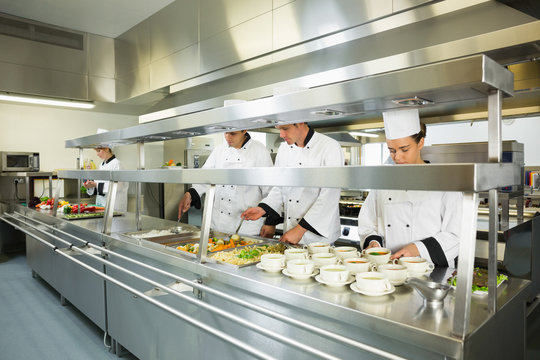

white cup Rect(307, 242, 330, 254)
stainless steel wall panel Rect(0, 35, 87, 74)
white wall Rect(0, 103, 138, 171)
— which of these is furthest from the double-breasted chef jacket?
white wall Rect(0, 103, 138, 171)

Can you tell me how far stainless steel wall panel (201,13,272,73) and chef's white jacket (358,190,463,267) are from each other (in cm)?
211

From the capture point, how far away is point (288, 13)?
3418mm

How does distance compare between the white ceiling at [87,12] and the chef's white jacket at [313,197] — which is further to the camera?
the white ceiling at [87,12]

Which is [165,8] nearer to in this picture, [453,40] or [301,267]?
[453,40]

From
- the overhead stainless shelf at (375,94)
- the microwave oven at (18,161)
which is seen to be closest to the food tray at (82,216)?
the overhead stainless shelf at (375,94)

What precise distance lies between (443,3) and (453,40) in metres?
0.25

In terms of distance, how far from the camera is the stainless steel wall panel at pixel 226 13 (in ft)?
12.3

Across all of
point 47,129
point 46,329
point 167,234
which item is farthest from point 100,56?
point 167,234

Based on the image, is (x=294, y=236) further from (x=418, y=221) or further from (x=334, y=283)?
(x=334, y=283)

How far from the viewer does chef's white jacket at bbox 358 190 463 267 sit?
1.76m

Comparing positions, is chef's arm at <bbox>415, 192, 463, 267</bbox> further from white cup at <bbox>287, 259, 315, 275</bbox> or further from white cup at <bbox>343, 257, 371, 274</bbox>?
white cup at <bbox>287, 259, 315, 275</bbox>

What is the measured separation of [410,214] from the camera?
2021 millimetres

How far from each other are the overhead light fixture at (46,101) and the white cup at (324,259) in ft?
18.7

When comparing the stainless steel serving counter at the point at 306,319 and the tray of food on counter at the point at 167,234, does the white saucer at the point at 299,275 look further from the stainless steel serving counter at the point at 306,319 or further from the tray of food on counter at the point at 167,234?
the tray of food on counter at the point at 167,234
